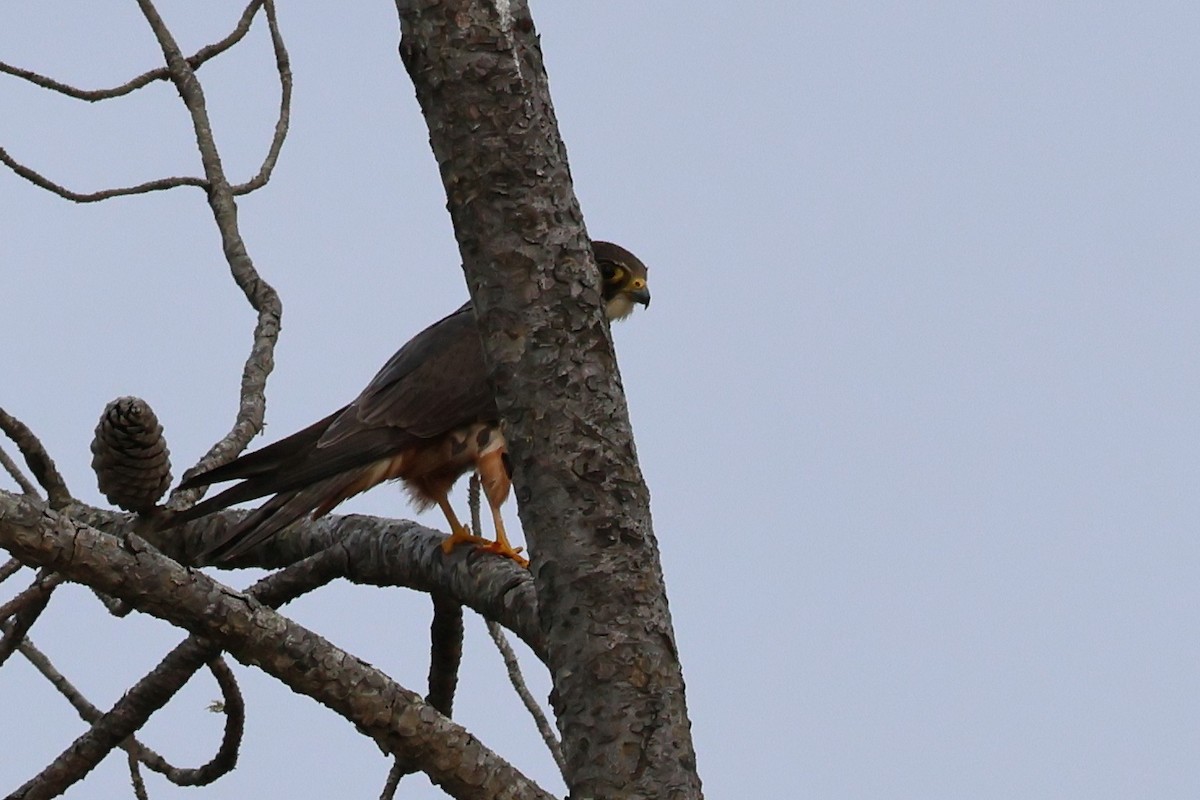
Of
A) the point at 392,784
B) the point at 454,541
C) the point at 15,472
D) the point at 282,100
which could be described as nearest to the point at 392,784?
the point at 392,784

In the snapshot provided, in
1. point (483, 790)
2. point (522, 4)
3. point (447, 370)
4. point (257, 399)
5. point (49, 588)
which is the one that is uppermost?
point (447, 370)

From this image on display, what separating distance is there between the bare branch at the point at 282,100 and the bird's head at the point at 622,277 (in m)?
1.43

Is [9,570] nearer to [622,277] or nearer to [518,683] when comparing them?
[518,683]

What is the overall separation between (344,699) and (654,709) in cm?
46

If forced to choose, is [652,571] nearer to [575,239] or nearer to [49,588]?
[575,239]

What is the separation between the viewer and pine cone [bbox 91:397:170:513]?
2.71 m

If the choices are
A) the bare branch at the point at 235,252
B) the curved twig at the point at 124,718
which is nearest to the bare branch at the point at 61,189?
the bare branch at the point at 235,252

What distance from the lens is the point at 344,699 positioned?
226 centimetres

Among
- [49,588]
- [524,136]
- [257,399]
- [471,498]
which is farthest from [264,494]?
[524,136]

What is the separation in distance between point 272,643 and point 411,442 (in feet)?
8.45

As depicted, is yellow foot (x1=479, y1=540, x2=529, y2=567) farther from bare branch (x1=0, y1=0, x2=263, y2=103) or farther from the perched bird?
bare branch (x1=0, y1=0, x2=263, y2=103)

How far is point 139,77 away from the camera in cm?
441

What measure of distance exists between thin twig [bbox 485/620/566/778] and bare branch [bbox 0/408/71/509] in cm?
102

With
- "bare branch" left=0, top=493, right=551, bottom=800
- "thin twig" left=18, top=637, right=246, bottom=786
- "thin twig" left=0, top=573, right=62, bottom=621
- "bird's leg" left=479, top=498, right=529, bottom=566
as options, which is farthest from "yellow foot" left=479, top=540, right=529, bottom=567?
"bare branch" left=0, top=493, right=551, bottom=800
